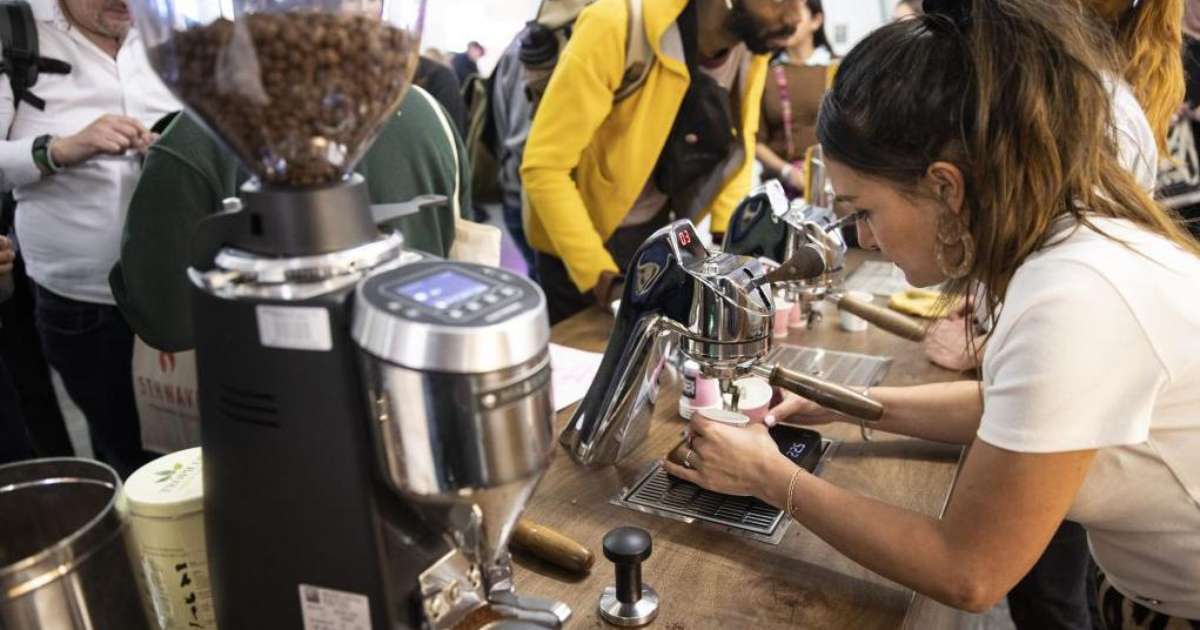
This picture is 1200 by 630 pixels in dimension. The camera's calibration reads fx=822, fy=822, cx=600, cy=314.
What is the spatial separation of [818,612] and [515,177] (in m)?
1.95

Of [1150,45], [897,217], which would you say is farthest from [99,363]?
[1150,45]

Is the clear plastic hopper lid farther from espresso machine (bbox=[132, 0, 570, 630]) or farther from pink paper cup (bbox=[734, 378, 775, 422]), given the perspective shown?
pink paper cup (bbox=[734, 378, 775, 422])

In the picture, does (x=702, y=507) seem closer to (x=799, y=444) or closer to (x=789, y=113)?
(x=799, y=444)

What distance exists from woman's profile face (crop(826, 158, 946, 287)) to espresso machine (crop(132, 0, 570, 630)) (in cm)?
52

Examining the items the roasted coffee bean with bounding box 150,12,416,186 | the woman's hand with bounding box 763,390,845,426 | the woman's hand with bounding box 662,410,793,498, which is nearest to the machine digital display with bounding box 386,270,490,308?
the roasted coffee bean with bounding box 150,12,416,186

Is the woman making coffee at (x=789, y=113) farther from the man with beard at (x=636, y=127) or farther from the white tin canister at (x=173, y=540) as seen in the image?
the white tin canister at (x=173, y=540)

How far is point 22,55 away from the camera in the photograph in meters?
1.60

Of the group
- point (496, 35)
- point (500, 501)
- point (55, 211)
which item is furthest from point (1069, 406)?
point (496, 35)

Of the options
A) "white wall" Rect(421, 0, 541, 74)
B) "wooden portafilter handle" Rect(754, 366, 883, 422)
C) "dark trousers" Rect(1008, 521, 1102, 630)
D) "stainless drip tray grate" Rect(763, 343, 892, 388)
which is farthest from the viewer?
"white wall" Rect(421, 0, 541, 74)

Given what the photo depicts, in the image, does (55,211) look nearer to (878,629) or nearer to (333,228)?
(333,228)

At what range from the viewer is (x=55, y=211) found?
170cm

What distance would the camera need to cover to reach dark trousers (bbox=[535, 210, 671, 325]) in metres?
2.15

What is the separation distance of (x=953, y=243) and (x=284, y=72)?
73 centimetres

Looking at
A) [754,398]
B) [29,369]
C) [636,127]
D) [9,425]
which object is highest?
[636,127]
